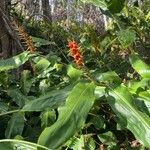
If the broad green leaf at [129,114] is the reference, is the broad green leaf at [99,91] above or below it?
above

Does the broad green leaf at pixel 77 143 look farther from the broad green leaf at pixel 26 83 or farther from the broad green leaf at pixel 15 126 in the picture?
the broad green leaf at pixel 26 83

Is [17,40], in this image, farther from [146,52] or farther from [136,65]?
[136,65]

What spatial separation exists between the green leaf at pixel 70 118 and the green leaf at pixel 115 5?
66cm

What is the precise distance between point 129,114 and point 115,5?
732 mm

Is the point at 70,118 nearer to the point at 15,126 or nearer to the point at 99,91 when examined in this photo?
the point at 99,91

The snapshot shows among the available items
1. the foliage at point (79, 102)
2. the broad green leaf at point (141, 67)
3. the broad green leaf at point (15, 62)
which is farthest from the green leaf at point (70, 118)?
the broad green leaf at point (15, 62)

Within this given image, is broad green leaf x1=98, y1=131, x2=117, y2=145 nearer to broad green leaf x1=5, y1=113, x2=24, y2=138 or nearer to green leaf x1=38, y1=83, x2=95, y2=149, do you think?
broad green leaf x1=5, y1=113, x2=24, y2=138

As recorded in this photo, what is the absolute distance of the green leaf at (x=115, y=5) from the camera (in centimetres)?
182

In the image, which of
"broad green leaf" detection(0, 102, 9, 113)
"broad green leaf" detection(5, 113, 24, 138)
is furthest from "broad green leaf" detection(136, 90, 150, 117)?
"broad green leaf" detection(0, 102, 9, 113)

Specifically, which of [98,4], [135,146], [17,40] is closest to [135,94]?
[135,146]

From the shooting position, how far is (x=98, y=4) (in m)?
1.94

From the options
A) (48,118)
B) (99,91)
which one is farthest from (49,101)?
(48,118)

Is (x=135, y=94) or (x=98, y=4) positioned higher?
(x=98, y=4)

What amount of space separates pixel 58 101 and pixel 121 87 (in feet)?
0.67
